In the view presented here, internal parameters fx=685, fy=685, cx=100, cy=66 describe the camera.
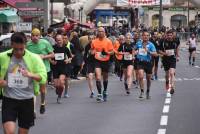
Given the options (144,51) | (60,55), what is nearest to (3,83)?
(60,55)

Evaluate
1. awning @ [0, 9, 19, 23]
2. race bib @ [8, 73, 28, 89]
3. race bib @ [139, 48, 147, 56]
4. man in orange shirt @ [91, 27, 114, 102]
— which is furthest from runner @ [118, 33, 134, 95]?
race bib @ [8, 73, 28, 89]

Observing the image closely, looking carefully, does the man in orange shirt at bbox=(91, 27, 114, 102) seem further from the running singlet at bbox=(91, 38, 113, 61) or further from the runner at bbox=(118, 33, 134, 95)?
the runner at bbox=(118, 33, 134, 95)

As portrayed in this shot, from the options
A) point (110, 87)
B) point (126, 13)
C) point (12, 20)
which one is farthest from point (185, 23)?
point (110, 87)

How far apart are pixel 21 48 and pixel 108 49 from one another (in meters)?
8.66

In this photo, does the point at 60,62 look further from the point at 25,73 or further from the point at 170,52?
the point at 25,73

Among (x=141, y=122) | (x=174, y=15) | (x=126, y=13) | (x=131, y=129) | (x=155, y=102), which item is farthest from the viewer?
(x=174, y=15)

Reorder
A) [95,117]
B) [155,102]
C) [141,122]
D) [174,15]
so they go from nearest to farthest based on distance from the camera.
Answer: [141,122] → [95,117] → [155,102] → [174,15]

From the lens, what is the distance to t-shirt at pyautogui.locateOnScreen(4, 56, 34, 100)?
8547 millimetres

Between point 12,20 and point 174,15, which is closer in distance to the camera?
point 12,20

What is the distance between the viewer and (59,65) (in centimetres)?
1634

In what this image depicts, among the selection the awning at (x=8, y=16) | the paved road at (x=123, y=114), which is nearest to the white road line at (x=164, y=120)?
the paved road at (x=123, y=114)

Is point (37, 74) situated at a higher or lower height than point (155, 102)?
higher

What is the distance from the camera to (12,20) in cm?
2947

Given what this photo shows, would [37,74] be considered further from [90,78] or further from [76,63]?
[76,63]
